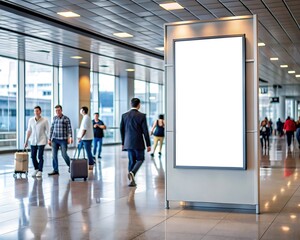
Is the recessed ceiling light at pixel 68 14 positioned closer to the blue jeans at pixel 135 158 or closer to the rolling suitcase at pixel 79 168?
the rolling suitcase at pixel 79 168

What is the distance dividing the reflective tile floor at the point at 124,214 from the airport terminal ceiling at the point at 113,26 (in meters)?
4.31

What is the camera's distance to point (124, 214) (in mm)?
7582

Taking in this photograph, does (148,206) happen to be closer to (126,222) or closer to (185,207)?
(185,207)

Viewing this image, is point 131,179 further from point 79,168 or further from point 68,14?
point 68,14

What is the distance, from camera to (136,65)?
2570 centimetres

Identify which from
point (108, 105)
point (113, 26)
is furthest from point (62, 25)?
point (108, 105)

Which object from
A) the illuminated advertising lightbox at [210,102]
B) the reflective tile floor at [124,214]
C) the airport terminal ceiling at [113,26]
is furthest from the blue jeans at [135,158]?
the airport terminal ceiling at [113,26]

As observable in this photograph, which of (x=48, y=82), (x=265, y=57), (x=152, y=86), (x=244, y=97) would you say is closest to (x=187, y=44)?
(x=244, y=97)

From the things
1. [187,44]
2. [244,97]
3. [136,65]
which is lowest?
[244,97]

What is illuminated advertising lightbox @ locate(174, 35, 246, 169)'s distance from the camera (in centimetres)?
781

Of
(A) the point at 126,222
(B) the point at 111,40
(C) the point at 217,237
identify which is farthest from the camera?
(B) the point at 111,40

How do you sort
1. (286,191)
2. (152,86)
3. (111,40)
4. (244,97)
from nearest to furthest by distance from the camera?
1. (244,97)
2. (286,191)
3. (111,40)
4. (152,86)

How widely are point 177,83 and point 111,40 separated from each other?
10484 mm

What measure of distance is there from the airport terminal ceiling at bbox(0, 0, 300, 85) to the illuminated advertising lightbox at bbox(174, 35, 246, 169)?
448cm
